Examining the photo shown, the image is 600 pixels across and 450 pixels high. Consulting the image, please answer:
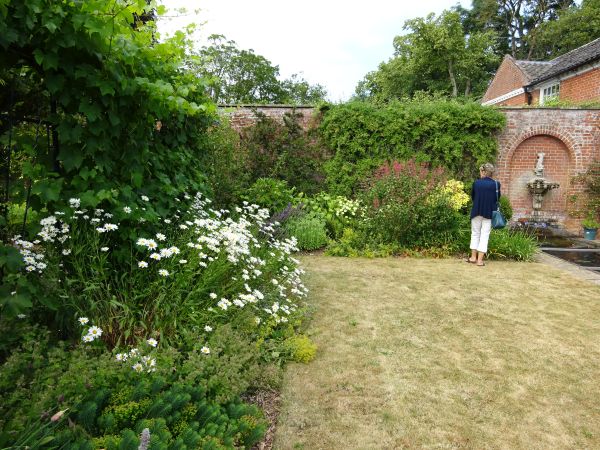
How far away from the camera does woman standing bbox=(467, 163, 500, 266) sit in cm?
694

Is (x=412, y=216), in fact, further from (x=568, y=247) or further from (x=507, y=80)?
(x=507, y=80)

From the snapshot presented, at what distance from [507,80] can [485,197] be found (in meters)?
21.9

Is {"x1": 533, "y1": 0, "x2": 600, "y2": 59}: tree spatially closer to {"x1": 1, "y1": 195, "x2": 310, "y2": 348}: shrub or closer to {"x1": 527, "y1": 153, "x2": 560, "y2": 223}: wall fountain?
{"x1": 527, "y1": 153, "x2": 560, "y2": 223}: wall fountain

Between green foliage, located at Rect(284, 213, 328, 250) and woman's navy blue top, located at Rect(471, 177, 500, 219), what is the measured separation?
116 inches

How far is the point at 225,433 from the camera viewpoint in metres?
2.05

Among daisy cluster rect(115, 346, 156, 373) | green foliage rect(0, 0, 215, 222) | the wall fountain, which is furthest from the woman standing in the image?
daisy cluster rect(115, 346, 156, 373)

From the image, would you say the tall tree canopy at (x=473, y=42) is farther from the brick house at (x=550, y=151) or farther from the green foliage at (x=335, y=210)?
the green foliage at (x=335, y=210)

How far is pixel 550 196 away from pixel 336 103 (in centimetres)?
697

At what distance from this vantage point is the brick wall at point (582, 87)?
588 inches

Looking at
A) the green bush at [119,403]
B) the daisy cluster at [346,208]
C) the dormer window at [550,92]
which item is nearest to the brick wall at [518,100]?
the dormer window at [550,92]

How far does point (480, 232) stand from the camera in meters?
7.32

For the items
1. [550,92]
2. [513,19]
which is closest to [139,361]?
[550,92]

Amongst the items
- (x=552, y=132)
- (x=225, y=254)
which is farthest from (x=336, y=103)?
(x=225, y=254)

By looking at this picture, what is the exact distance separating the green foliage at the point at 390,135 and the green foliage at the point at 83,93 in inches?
290
